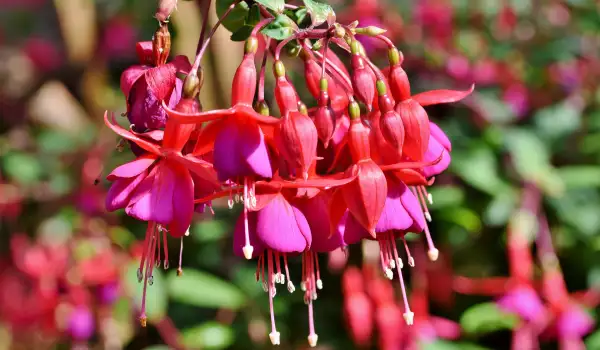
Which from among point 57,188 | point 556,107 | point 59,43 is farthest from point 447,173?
point 59,43

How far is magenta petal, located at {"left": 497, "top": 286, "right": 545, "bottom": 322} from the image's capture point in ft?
4.49

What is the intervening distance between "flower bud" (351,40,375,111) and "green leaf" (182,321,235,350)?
95 centimetres

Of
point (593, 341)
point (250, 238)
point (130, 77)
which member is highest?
point (130, 77)

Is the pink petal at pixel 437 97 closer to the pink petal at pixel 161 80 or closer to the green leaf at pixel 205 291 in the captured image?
the pink petal at pixel 161 80

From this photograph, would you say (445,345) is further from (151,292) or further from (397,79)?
(397,79)

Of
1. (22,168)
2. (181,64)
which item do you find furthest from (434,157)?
(22,168)

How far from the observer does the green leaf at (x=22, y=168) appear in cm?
181

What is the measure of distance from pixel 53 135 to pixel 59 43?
93cm

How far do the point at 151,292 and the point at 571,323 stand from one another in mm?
833

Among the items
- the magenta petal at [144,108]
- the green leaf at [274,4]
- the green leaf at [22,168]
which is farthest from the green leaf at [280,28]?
the green leaf at [22,168]

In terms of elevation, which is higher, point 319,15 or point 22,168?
point 319,15

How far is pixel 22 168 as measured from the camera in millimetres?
1812

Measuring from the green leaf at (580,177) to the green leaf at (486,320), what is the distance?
1.05 feet

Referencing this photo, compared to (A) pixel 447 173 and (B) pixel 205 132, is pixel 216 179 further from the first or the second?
(A) pixel 447 173
